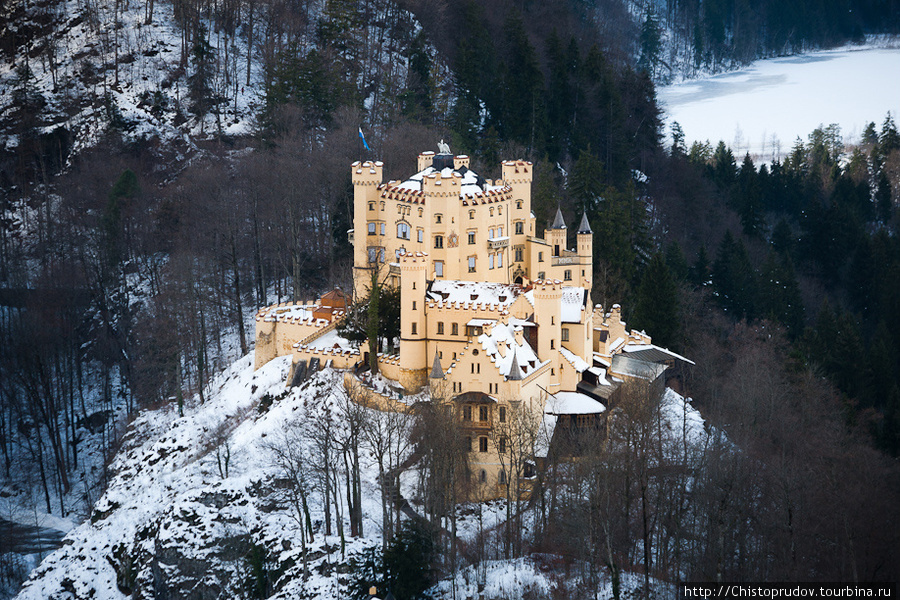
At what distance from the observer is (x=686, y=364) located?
74750 millimetres

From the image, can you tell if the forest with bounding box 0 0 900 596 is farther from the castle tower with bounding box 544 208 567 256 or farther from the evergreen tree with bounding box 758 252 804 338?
the castle tower with bounding box 544 208 567 256

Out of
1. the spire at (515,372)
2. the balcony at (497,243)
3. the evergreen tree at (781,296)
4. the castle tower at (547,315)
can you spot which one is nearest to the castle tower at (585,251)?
the balcony at (497,243)

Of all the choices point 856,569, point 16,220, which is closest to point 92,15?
point 16,220

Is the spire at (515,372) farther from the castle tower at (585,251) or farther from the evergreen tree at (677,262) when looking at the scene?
the evergreen tree at (677,262)

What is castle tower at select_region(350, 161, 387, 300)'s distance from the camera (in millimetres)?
73938

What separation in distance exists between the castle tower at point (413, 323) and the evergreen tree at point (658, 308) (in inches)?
821

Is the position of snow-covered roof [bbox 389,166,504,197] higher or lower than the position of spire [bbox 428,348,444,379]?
higher

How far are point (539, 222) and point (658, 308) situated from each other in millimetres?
10581

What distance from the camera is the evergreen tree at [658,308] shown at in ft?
267

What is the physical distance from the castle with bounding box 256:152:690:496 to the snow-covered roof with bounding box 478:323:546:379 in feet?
0.26

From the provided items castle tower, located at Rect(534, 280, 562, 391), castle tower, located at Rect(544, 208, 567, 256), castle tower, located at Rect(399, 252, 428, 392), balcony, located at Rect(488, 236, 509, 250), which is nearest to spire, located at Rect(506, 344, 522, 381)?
castle tower, located at Rect(534, 280, 562, 391)

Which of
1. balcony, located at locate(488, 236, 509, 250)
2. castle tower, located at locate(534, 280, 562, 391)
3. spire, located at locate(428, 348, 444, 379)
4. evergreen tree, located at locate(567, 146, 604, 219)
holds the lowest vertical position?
spire, located at locate(428, 348, 444, 379)

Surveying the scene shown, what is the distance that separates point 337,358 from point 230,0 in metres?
62.1

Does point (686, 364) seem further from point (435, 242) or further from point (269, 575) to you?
point (269, 575)
